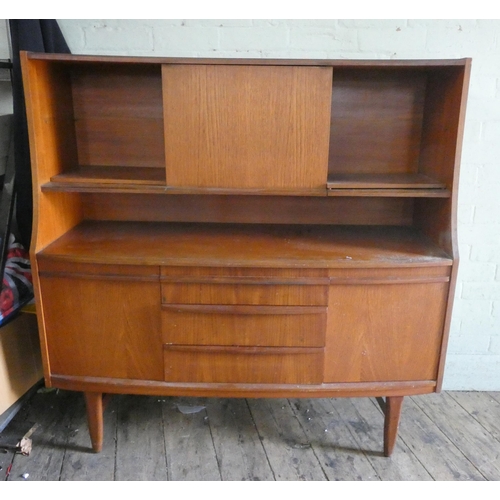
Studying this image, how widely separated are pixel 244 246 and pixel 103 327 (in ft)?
1.82

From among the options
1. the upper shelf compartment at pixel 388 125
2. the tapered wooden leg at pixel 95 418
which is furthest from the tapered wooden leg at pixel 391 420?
the tapered wooden leg at pixel 95 418

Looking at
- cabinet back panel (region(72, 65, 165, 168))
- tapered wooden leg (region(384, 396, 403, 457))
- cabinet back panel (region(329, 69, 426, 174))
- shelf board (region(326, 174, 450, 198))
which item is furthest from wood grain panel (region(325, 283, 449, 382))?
cabinet back panel (region(72, 65, 165, 168))

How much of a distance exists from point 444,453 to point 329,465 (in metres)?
0.46

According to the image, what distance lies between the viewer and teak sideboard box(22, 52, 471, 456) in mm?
1417

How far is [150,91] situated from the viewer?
1.70m

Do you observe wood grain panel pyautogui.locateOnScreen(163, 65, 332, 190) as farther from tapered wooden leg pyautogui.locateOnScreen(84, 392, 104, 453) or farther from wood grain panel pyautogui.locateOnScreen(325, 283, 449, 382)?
tapered wooden leg pyautogui.locateOnScreen(84, 392, 104, 453)

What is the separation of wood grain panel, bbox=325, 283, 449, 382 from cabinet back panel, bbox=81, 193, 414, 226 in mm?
439

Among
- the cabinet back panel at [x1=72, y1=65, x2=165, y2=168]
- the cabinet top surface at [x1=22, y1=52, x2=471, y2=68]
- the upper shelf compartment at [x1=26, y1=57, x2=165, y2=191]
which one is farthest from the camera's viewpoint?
the cabinet back panel at [x1=72, y1=65, x2=165, y2=168]

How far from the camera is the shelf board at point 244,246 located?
1418 millimetres

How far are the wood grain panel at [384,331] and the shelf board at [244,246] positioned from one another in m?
0.10

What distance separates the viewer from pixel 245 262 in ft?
4.62

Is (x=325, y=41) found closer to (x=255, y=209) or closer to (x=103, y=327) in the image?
(x=255, y=209)

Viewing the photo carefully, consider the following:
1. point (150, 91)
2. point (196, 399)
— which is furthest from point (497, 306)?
point (150, 91)

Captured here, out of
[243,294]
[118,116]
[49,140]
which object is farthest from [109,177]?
[243,294]
